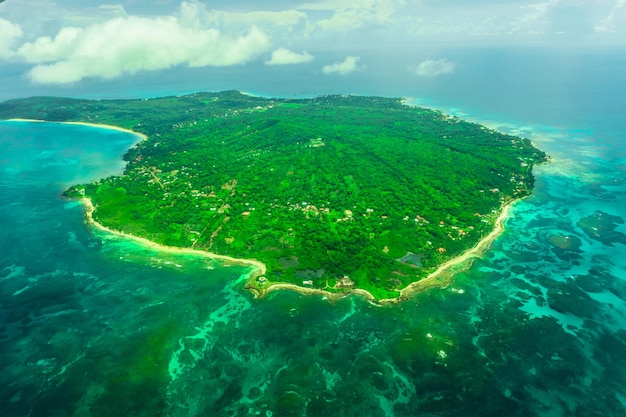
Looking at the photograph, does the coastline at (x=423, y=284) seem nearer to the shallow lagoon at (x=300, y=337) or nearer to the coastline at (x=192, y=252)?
the shallow lagoon at (x=300, y=337)

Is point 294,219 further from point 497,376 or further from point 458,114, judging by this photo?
point 458,114

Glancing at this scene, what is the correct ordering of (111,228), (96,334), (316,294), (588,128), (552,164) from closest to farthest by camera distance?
(96,334) < (316,294) < (111,228) < (552,164) < (588,128)

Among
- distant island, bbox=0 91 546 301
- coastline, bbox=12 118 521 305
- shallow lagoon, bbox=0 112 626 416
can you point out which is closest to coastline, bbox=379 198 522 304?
coastline, bbox=12 118 521 305

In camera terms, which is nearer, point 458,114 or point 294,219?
point 294,219

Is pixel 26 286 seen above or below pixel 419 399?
above

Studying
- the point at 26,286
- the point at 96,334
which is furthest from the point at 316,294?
the point at 26,286

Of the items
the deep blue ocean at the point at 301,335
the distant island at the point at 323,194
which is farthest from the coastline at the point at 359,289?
the deep blue ocean at the point at 301,335
